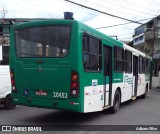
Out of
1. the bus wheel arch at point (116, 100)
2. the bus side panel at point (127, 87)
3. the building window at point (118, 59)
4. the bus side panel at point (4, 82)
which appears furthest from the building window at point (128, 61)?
the bus side panel at point (4, 82)

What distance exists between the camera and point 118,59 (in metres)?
12.9

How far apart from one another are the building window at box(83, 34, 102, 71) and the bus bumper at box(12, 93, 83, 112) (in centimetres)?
116

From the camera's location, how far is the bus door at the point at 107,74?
1126 centimetres

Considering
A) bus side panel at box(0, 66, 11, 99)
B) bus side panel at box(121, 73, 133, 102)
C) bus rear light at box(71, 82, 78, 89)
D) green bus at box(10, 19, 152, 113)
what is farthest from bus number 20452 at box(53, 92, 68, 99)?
bus side panel at box(121, 73, 133, 102)

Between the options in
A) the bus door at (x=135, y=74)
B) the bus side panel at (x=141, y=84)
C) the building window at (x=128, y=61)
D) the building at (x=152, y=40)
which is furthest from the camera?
the building at (x=152, y=40)

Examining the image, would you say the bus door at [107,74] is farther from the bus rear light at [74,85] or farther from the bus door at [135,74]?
the bus door at [135,74]

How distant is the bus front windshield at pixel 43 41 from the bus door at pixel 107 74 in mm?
2443

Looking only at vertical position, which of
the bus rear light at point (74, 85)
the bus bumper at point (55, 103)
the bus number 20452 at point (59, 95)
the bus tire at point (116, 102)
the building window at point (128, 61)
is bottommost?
the bus tire at point (116, 102)

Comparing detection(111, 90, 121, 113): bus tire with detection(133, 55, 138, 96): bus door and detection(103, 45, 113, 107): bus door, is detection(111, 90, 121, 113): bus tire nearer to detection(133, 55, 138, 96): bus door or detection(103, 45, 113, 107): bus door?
detection(103, 45, 113, 107): bus door

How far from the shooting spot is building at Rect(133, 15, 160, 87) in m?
40.8

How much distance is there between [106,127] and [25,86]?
9.23ft

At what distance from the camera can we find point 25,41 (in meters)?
9.85

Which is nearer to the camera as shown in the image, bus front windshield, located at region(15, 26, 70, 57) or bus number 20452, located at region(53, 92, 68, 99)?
bus number 20452, located at region(53, 92, 68, 99)

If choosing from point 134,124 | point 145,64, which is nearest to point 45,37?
point 134,124
